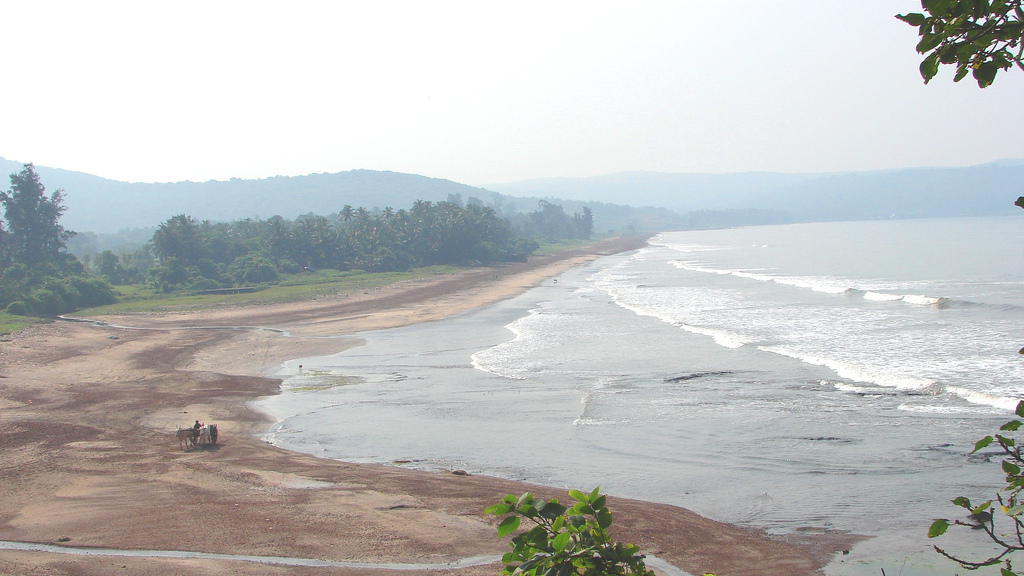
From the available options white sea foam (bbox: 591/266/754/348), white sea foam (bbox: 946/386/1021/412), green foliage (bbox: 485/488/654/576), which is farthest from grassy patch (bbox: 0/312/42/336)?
white sea foam (bbox: 946/386/1021/412)

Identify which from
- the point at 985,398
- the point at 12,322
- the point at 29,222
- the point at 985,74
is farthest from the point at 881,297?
the point at 29,222

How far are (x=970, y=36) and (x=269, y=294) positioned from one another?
50428 millimetres

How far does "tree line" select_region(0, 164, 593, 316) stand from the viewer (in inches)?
1810

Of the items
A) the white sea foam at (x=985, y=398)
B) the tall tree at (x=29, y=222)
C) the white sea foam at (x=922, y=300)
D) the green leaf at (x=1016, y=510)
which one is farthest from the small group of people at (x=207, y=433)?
the tall tree at (x=29, y=222)

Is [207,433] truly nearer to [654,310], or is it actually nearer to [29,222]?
[654,310]

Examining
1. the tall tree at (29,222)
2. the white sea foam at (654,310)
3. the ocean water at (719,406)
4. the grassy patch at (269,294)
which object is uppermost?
the tall tree at (29,222)

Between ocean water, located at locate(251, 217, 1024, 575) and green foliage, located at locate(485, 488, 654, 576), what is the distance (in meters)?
7.91

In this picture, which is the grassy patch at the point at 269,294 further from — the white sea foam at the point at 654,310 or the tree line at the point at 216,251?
the white sea foam at the point at 654,310

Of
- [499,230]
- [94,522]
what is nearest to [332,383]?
[94,522]

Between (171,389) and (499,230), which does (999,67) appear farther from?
(499,230)

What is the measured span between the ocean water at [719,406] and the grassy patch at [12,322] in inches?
586

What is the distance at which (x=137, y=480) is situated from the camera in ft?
39.4

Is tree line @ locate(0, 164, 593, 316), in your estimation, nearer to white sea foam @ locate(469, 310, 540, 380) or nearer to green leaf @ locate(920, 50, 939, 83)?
A: white sea foam @ locate(469, 310, 540, 380)

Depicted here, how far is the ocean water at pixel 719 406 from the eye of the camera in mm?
11766
